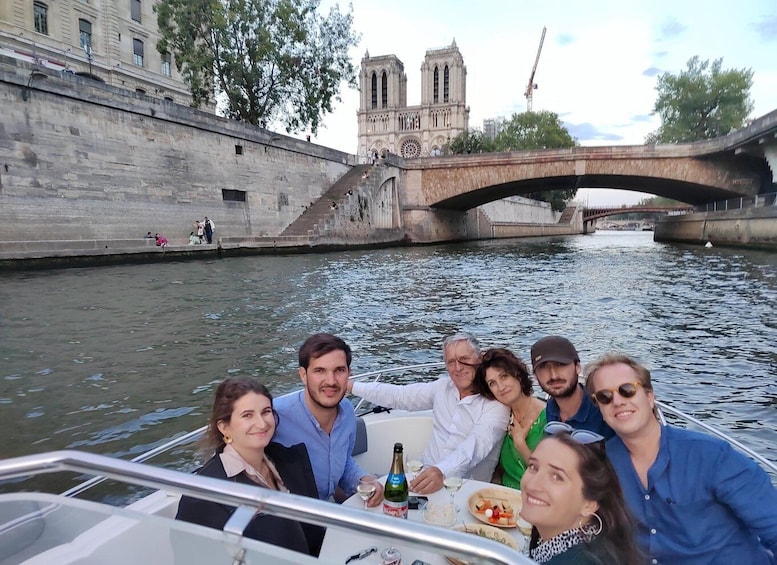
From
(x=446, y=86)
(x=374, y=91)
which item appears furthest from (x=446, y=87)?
(x=374, y=91)

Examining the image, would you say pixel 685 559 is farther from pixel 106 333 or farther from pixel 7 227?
pixel 7 227

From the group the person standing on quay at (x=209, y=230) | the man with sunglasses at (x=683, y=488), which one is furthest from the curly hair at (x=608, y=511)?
the person standing on quay at (x=209, y=230)

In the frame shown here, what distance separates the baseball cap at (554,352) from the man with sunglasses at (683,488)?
0.43 m

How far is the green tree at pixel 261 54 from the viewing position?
23312 millimetres

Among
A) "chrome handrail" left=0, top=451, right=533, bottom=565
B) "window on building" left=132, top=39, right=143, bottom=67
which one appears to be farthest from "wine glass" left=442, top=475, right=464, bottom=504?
"window on building" left=132, top=39, right=143, bottom=67

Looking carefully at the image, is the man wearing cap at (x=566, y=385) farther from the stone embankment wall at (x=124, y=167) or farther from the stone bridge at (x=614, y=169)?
the stone bridge at (x=614, y=169)

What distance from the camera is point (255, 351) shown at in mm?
6547

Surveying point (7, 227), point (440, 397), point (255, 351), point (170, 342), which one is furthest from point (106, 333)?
point (7, 227)

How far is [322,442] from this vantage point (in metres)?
2.35

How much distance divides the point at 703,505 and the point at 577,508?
2.17 ft

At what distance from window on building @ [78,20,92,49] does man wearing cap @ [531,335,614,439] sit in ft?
109

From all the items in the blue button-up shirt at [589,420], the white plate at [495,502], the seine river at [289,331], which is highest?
the blue button-up shirt at [589,420]

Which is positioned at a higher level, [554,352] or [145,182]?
[145,182]

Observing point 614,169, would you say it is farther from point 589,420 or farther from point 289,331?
point 589,420
